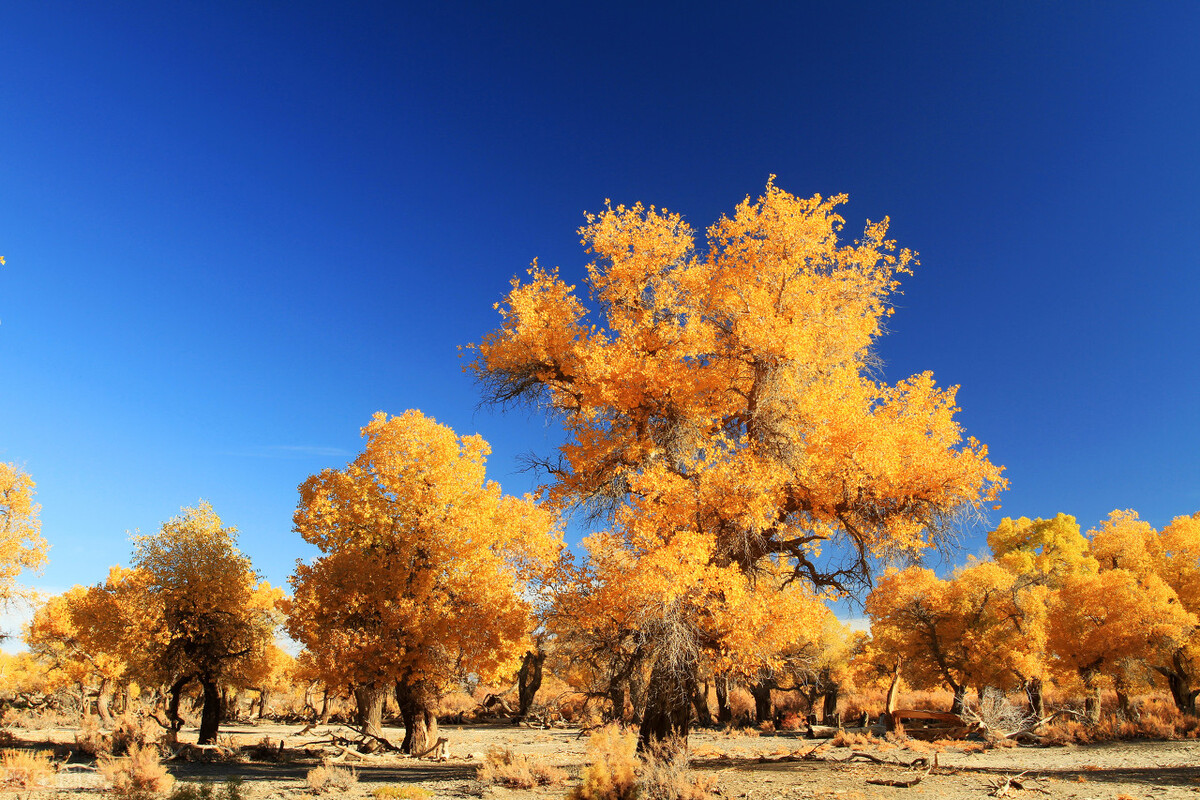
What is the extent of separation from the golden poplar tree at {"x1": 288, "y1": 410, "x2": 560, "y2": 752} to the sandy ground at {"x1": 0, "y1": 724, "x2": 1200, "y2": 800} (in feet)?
8.71

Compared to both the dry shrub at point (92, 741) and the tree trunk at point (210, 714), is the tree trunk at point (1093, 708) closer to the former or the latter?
the tree trunk at point (210, 714)

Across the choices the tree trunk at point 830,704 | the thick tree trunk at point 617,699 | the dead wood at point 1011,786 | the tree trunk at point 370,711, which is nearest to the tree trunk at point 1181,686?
the tree trunk at point 830,704

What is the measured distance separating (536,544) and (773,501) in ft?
28.4

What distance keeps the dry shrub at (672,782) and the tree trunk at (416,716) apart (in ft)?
33.6

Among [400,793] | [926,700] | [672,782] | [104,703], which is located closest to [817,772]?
[672,782]

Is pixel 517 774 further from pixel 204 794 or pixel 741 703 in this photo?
pixel 741 703

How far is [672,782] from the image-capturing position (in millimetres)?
10922

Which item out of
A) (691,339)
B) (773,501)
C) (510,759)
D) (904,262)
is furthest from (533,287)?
(510,759)

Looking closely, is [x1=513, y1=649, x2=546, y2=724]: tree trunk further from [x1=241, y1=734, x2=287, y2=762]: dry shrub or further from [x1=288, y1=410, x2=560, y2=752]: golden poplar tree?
[x1=288, y1=410, x2=560, y2=752]: golden poplar tree

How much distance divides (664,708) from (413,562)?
352 inches

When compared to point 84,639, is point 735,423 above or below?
above

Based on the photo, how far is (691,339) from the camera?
14391 mm

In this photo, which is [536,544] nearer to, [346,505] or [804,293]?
[346,505]

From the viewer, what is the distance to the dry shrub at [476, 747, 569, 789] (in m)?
13.4
